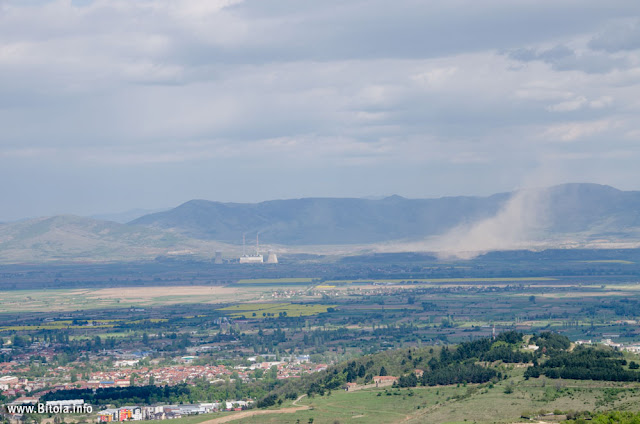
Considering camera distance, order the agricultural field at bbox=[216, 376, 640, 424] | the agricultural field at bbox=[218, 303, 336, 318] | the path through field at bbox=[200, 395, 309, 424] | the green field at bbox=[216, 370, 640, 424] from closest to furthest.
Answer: the agricultural field at bbox=[216, 376, 640, 424]
the green field at bbox=[216, 370, 640, 424]
the path through field at bbox=[200, 395, 309, 424]
the agricultural field at bbox=[218, 303, 336, 318]

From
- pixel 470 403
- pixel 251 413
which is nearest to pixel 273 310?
pixel 251 413

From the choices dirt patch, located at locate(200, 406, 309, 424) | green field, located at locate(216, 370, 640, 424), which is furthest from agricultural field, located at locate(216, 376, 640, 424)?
dirt patch, located at locate(200, 406, 309, 424)

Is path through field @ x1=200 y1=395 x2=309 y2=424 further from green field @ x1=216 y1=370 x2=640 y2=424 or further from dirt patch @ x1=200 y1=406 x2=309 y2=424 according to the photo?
green field @ x1=216 y1=370 x2=640 y2=424

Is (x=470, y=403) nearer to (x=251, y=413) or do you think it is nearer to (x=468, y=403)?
(x=468, y=403)

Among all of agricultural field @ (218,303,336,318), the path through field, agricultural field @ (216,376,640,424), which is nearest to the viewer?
agricultural field @ (216,376,640,424)

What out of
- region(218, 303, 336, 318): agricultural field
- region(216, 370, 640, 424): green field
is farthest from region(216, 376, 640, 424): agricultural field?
region(218, 303, 336, 318): agricultural field

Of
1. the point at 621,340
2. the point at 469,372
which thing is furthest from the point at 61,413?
the point at 621,340

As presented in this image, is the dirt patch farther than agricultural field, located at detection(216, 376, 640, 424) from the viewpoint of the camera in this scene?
Yes

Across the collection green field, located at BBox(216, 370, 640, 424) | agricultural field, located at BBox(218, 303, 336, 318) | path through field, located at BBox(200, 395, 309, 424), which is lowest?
path through field, located at BBox(200, 395, 309, 424)

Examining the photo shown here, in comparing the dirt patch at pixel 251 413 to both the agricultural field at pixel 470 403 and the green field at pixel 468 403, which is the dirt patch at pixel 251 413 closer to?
the agricultural field at pixel 470 403

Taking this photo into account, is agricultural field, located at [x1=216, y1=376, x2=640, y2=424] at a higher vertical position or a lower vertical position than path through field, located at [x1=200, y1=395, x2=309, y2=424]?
higher

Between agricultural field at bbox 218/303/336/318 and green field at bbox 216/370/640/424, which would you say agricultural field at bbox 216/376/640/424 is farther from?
agricultural field at bbox 218/303/336/318
